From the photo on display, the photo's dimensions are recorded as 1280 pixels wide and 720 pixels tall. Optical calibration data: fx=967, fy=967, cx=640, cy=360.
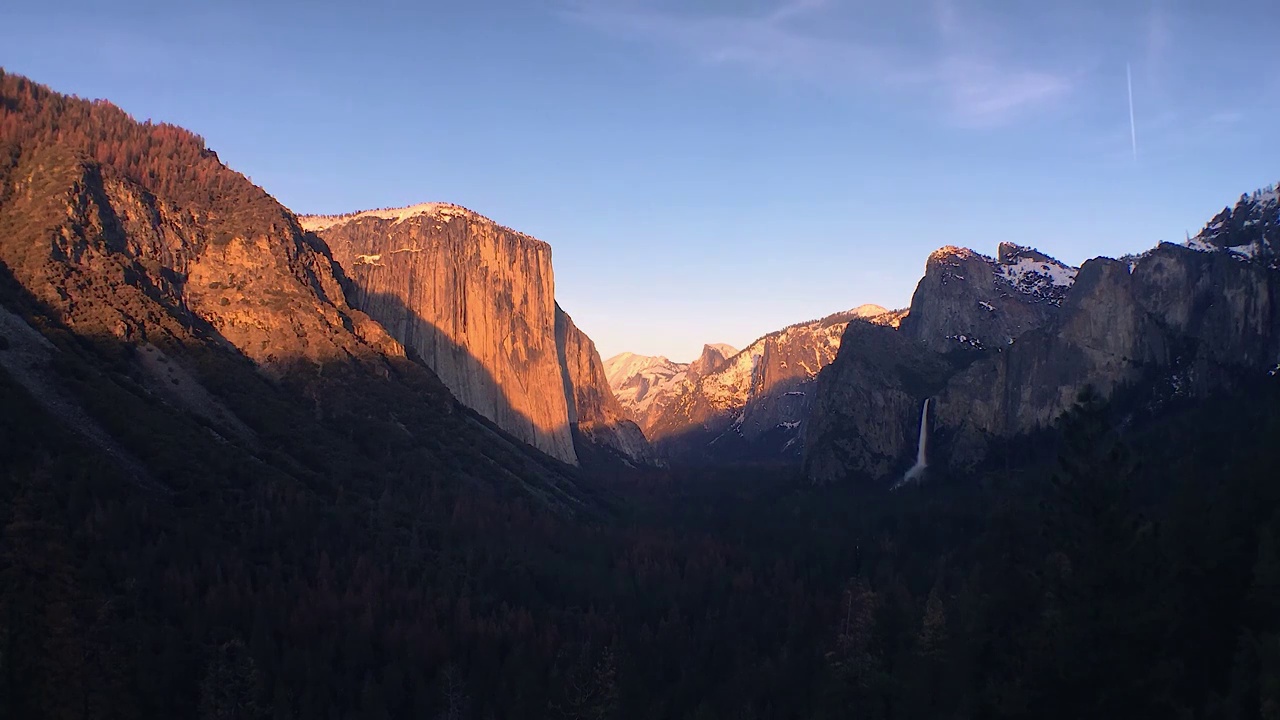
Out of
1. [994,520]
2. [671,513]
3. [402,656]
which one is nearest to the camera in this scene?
[402,656]

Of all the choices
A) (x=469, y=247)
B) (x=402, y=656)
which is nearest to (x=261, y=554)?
(x=402, y=656)

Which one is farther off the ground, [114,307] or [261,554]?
[114,307]

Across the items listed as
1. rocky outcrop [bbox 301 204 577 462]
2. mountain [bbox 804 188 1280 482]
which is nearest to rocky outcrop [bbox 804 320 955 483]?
mountain [bbox 804 188 1280 482]

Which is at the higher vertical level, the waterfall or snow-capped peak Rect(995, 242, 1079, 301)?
snow-capped peak Rect(995, 242, 1079, 301)

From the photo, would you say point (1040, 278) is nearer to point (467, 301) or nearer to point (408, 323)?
point (467, 301)

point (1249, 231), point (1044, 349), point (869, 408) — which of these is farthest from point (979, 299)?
point (1249, 231)

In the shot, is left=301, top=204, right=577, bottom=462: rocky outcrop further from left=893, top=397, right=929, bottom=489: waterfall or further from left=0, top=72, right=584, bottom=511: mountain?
left=893, top=397, right=929, bottom=489: waterfall

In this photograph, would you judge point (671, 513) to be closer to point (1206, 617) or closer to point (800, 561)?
point (800, 561)

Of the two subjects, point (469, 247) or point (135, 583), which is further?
point (469, 247)
